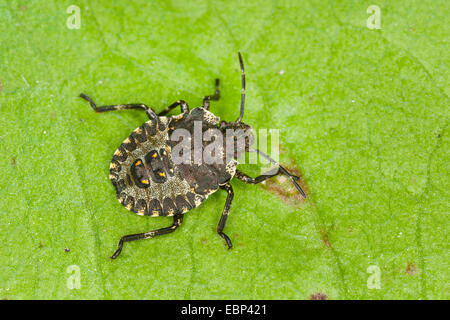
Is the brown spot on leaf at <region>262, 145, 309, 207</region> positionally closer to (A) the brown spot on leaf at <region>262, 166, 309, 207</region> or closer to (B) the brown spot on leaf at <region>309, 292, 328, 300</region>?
(A) the brown spot on leaf at <region>262, 166, 309, 207</region>

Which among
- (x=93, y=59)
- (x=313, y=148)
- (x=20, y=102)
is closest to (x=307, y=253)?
(x=313, y=148)

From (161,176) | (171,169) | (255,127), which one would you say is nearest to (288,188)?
(255,127)

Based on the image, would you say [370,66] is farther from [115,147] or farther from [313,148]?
[115,147]

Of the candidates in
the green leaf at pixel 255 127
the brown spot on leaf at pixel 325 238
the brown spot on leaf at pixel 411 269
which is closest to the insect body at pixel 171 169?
the green leaf at pixel 255 127

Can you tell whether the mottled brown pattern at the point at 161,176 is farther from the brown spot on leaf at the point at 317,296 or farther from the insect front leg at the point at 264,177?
the brown spot on leaf at the point at 317,296

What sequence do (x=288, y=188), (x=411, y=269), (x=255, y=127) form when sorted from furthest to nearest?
(x=255, y=127) → (x=288, y=188) → (x=411, y=269)

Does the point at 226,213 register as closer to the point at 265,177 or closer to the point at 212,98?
the point at 265,177
